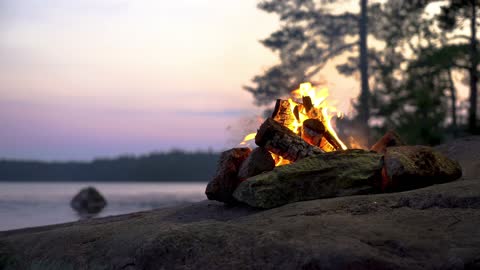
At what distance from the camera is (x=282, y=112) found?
9836 millimetres

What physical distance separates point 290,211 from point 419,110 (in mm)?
19563

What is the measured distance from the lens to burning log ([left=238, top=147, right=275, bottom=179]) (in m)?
8.73

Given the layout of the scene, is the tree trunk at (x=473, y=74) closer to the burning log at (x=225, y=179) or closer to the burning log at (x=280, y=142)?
the burning log at (x=280, y=142)

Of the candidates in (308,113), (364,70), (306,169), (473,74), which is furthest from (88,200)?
(306,169)

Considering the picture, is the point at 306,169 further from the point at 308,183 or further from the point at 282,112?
the point at 282,112

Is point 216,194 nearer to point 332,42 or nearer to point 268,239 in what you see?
point 268,239

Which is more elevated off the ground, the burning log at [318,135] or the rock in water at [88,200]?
the burning log at [318,135]

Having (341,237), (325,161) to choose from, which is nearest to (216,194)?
(325,161)

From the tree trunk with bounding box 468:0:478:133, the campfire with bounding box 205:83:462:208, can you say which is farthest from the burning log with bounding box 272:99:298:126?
the tree trunk with bounding box 468:0:478:133

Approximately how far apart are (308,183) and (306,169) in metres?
0.21

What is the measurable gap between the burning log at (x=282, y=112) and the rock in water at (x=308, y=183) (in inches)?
62.6

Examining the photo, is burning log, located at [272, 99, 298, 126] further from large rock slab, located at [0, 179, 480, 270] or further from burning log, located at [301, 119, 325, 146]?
large rock slab, located at [0, 179, 480, 270]

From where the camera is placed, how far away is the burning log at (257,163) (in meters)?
8.73

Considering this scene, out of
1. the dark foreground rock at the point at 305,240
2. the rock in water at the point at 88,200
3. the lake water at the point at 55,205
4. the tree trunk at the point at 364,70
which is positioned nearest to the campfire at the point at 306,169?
the dark foreground rock at the point at 305,240
